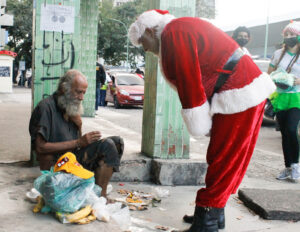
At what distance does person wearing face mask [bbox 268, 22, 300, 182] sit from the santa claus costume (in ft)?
6.99

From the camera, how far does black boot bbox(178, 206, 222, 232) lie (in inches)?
121

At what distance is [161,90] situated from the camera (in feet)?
15.5

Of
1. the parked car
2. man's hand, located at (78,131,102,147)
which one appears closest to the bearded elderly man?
man's hand, located at (78,131,102,147)

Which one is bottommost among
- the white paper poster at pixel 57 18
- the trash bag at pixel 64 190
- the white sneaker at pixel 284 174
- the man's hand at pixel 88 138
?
the white sneaker at pixel 284 174

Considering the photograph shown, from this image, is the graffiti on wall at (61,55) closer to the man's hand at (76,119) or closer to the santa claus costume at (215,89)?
the man's hand at (76,119)

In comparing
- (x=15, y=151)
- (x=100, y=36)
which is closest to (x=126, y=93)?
(x=15, y=151)

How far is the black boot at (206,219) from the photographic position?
10.1ft

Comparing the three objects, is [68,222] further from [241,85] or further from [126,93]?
[126,93]

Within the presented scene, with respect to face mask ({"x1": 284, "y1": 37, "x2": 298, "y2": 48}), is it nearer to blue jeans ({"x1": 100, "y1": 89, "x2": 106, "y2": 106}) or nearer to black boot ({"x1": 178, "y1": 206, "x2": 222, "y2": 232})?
black boot ({"x1": 178, "y1": 206, "x2": 222, "y2": 232})

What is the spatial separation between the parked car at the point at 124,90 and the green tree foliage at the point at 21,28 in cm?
1922

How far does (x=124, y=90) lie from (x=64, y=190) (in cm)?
1273

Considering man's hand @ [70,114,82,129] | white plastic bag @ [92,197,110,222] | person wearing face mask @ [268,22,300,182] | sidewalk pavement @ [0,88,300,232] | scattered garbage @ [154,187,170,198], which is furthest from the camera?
person wearing face mask @ [268,22,300,182]

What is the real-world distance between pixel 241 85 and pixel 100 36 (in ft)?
127

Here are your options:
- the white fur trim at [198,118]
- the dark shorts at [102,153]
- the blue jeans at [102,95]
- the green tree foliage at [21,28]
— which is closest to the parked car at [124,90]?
the blue jeans at [102,95]
